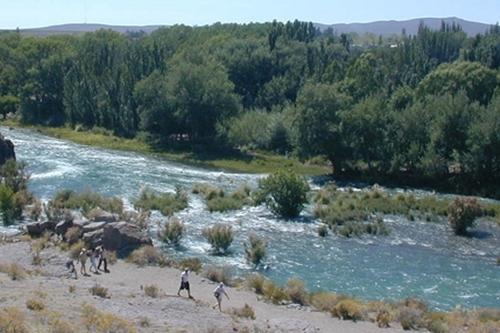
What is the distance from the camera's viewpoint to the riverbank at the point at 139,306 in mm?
29766

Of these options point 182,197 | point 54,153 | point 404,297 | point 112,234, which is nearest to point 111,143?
point 54,153

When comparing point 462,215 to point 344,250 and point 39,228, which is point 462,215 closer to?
point 344,250

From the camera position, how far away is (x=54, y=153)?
7994 cm

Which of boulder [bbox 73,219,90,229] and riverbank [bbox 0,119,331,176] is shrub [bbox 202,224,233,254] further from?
riverbank [bbox 0,119,331,176]

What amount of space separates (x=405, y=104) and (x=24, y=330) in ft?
232

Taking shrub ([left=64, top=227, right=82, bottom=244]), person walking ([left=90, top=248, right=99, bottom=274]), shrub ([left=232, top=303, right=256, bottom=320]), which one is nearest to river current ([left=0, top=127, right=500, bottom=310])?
shrub ([left=64, top=227, right=82, bottom=244])

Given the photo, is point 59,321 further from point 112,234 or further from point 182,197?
point 182,197

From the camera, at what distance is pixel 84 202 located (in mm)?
53781

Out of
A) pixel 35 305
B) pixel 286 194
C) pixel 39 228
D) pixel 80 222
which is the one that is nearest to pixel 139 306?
pixel 35 305

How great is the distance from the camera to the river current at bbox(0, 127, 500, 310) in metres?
41.0

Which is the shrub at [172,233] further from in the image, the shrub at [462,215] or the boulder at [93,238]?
the shrub at [462,215]

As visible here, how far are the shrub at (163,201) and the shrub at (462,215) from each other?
17.8 meters

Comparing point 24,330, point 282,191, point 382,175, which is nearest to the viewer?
point 24,330

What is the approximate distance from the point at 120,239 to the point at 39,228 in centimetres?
572
